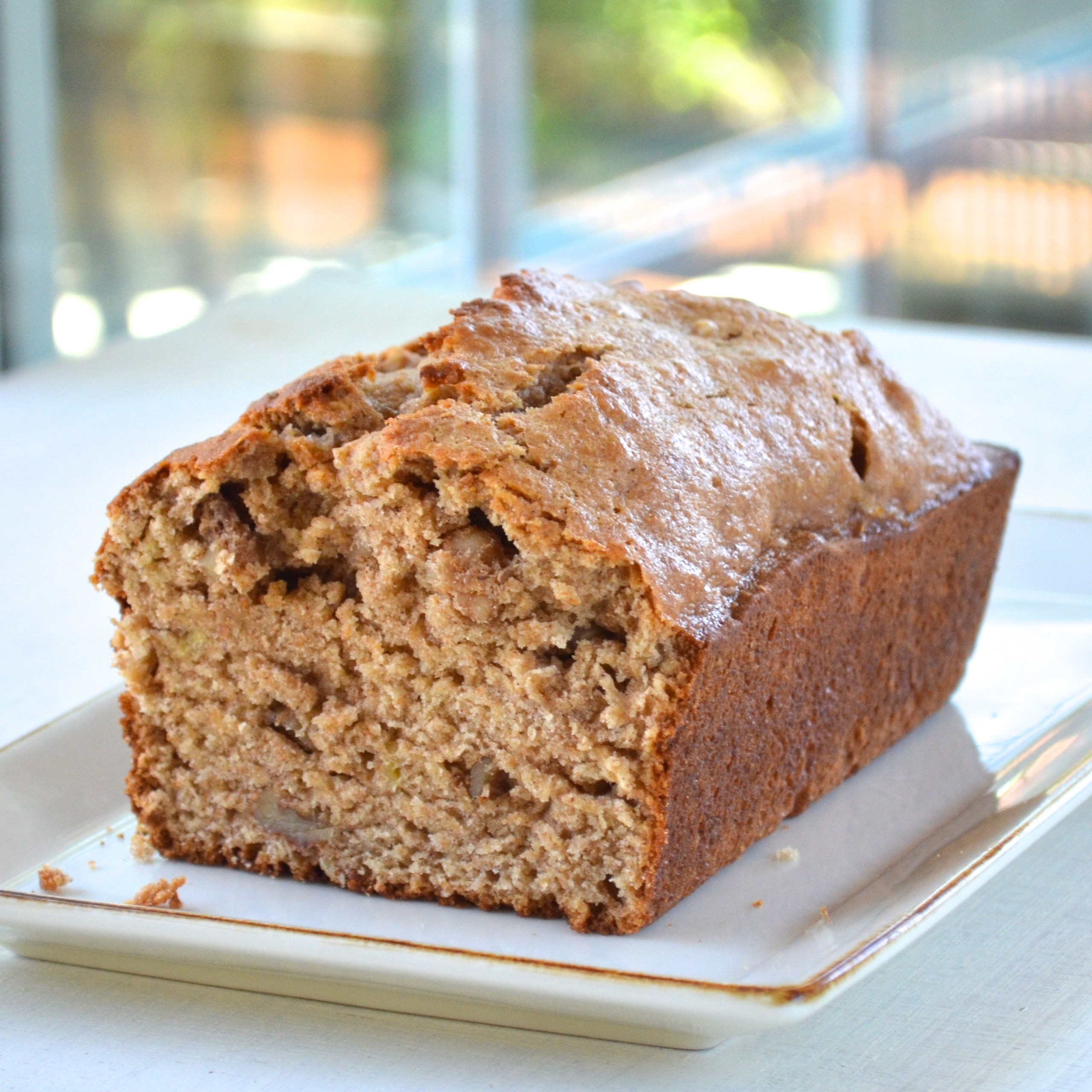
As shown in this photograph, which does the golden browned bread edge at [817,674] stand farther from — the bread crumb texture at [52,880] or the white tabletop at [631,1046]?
the bread crumb texture at [52,880]

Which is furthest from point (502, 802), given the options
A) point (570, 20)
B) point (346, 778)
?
point (570, 20)

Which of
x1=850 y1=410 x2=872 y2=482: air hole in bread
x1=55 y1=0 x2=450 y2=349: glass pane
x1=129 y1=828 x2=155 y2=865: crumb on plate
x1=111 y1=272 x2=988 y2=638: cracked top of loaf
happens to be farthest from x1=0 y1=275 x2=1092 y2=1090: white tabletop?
x1=55 y1=0 x2=450 y2=349: glass pane

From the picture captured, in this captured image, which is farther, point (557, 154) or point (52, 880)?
point (557, 154)

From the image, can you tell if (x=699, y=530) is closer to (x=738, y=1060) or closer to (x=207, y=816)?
(x=738, y=1060)

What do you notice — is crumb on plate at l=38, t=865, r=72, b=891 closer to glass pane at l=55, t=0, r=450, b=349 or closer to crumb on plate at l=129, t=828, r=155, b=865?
crumb on plate at l=129, t=828, r=155, b=865

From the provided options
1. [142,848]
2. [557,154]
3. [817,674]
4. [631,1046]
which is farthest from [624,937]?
[557,154]

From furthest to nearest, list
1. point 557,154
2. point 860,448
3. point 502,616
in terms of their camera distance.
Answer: point 557,154
point 860,448
point 502,616

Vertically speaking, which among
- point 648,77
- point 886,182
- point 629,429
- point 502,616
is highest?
point 648,77

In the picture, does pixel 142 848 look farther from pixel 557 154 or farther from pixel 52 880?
pixel 557 154
